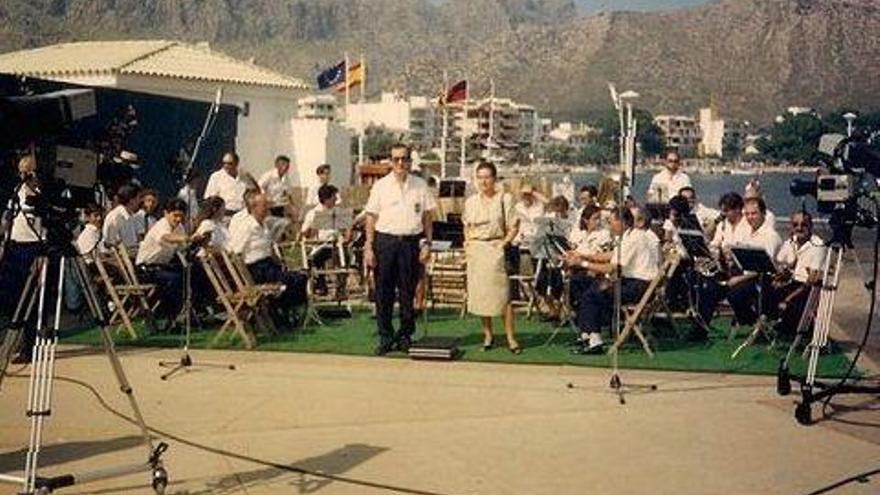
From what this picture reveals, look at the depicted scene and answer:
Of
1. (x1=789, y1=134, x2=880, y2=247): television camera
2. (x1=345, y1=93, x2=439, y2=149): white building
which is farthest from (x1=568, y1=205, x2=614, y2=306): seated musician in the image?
(x1=345, y1=93, x2=439, y2=149): white building

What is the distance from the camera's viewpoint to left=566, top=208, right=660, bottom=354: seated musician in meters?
10.4

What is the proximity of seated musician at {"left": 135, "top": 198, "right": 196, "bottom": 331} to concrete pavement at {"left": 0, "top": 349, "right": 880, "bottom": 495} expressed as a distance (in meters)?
2.09

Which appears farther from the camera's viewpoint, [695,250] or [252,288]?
[695,250]

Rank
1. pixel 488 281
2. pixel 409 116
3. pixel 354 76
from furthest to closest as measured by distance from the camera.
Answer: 1. pixel 409 116
2. pixel 354 76
3. pixel 488 281

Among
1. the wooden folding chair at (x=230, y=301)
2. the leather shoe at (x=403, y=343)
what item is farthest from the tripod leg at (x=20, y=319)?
the leather shoe at (x=403, y=343)

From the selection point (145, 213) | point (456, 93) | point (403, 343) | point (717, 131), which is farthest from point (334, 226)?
point (717, 131)

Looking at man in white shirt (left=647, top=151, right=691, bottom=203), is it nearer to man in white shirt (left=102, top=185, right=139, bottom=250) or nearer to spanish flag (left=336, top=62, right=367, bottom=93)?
man in white shirt (left=102, top=185, right=139, bottom=250)

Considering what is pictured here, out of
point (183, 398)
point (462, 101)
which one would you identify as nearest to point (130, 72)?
point (462, 101)

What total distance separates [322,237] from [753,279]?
6.23 m

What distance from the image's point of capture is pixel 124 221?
1290 centimetres

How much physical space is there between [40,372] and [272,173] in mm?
12155

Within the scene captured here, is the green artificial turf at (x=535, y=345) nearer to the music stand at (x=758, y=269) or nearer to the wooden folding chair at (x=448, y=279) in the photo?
the music stand at (x=758, y=269)

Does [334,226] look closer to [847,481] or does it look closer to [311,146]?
[847,481]

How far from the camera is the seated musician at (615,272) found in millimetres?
10438
